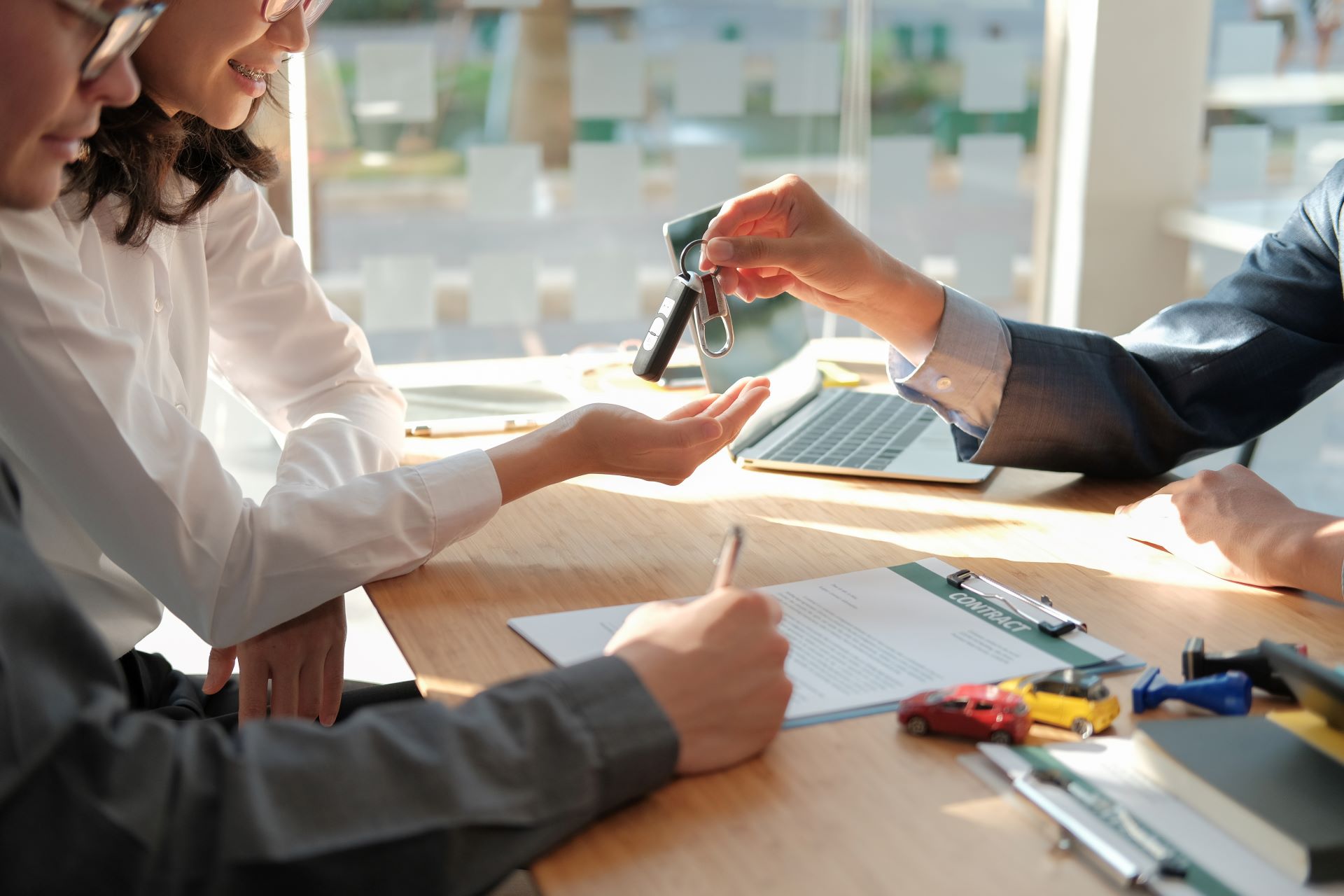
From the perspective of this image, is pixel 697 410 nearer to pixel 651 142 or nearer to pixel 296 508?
pixel 296 508

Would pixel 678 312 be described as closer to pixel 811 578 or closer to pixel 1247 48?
pixel 811 578

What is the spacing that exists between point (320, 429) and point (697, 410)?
1.27 ft

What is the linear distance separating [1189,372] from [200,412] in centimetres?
108

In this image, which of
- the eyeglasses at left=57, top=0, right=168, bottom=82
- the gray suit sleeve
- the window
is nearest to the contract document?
the gray suit sleeve

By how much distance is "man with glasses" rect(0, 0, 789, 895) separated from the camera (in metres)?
0.60


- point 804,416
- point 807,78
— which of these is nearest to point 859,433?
point 804,416

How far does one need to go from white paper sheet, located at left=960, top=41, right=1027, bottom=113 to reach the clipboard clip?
230cm

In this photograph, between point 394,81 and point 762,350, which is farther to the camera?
point 394,81

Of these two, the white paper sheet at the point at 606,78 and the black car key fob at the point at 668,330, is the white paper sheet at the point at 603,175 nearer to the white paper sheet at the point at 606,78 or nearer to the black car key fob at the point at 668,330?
the white paper sheet at the point at 606,78

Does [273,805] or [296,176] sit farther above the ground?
[296,176]

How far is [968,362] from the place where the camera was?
1.25 meters

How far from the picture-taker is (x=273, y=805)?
0.63 m

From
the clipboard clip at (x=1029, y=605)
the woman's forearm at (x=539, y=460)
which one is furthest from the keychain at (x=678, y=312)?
the clipboard clip at (x=1029, y=605)

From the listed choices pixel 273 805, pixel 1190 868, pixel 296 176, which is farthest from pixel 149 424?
pixel 296 176
